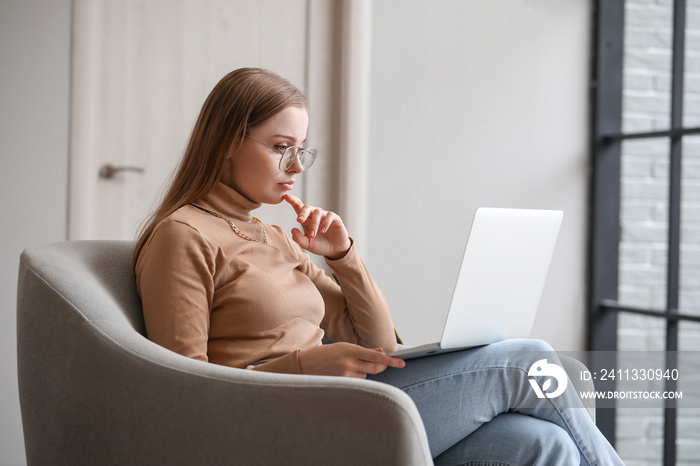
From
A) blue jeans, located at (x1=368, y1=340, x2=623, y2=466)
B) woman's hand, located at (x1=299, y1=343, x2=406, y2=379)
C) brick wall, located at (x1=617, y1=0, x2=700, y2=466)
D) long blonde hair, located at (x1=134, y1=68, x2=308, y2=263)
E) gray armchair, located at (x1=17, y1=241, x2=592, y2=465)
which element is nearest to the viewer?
gray armchair, located at (x1=17, y1=241, x2=592, y2=465)

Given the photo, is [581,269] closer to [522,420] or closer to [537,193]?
[537,193]

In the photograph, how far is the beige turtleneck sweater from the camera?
3.79 ft

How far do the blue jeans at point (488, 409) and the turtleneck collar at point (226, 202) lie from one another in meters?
0.42

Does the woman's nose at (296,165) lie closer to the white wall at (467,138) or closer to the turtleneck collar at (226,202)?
the turtleneck collar at (226,202)

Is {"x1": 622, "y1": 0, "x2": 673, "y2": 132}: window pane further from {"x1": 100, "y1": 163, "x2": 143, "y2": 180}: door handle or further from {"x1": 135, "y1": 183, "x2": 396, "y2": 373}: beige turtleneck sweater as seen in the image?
{"x1": 100, "y1": 163, "x2": 143, "y2": 180}: door handle

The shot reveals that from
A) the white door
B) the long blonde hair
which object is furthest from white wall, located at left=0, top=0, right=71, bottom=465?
the long blonde hair

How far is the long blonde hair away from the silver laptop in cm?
49

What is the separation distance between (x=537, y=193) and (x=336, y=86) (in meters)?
0.88

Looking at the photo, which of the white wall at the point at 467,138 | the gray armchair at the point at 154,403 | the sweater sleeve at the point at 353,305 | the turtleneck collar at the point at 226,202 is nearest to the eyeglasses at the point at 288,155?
the turtleneck collar at the point at 226,202

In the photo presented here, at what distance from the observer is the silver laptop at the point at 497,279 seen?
1160 mm

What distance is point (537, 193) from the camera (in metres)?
2.78

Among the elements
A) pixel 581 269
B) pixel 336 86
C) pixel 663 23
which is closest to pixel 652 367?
pixel 581 269

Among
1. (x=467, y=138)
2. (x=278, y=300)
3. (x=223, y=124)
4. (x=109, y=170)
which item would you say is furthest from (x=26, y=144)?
(x=467, y=138)

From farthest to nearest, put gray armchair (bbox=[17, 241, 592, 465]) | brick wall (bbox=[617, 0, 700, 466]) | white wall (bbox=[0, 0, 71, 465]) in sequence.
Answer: brick wall (bbox=[617, 0, 700, 466]) → white wall (bbox=[0, 0, 71, 465]) → gray armchair (bbox=[17, 241, 592, 465])
